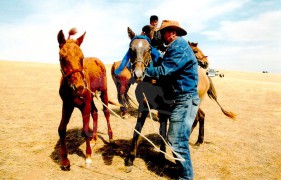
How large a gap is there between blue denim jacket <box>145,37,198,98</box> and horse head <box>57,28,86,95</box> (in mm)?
1200

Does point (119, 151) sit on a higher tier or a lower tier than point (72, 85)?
lower

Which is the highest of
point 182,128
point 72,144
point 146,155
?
point 182,128

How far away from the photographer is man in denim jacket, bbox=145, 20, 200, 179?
3.86 m

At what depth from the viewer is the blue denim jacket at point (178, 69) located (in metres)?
3.75

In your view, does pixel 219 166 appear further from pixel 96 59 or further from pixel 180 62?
pixel 96 59

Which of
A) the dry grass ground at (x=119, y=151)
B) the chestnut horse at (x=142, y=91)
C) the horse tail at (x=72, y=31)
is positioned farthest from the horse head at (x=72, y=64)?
the dry grass ground at (x=119, y=151)

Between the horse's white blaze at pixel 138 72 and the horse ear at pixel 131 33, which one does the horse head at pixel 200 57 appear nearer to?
the horse ear at pixel 131 33

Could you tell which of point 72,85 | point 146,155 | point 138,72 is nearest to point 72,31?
point 72,85

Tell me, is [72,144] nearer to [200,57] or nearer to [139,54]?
[139,54]

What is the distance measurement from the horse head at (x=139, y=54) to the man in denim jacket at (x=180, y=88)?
0.68ft

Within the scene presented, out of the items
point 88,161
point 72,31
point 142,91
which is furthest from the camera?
point 88,161

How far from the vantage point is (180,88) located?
3.96 meters

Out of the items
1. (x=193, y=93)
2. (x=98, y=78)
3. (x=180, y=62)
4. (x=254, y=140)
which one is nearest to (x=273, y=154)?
(x=254, y=140)

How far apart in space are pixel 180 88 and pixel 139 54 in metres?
1.00
